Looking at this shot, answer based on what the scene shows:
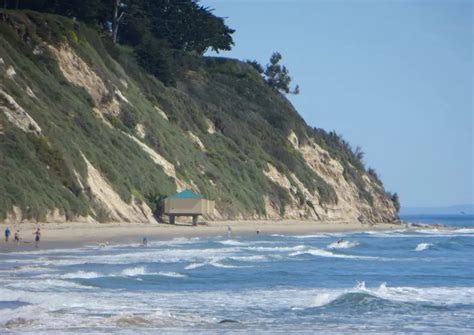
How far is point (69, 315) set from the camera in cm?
1777

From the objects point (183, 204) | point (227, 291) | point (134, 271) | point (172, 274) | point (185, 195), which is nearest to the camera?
point (227, 291)

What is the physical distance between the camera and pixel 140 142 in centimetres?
5662

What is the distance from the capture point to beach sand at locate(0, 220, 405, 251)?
117 ft

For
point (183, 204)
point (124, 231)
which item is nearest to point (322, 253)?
point (124, 231)

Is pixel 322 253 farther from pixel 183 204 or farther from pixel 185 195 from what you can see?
pixel 183 204

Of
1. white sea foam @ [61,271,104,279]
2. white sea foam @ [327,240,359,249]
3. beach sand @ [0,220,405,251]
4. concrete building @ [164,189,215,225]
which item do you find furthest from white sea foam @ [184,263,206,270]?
concrete building @ [164,189,215,225]

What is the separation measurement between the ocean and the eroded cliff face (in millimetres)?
7404

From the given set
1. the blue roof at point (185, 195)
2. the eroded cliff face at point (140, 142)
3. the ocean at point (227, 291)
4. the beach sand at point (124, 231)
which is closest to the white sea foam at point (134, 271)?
the ocean at point (227, 291)

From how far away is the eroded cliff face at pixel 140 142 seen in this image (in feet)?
143

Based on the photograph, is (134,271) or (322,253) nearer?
(134,271)

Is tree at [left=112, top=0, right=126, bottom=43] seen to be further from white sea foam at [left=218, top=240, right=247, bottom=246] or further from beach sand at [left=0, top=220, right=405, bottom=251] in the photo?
white sea foam at [left=218, top=240, right=247, bottom=246]

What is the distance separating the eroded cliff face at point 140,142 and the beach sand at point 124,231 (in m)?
1.00

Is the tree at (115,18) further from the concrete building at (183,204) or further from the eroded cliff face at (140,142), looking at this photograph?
the concrete building at (183,204)

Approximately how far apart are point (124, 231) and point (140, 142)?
1462 centimetres
